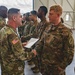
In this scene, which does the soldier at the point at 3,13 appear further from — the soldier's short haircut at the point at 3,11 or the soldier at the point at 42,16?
the soldier at the point at 42,16

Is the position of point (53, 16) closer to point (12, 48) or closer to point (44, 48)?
point (44, 48)

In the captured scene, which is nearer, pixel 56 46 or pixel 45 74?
pixel 56 46

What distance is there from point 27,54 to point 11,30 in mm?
372

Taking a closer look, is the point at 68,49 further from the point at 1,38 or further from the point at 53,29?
the point at 1,38

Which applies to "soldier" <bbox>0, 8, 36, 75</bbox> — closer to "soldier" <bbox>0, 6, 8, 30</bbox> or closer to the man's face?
the man's face

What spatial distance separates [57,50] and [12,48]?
69 cm

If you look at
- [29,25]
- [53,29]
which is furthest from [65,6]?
[53,29]

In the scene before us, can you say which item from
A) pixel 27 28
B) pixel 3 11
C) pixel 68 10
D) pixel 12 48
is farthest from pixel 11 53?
pixel 68 10

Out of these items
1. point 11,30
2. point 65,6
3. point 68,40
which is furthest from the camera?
point 65,6

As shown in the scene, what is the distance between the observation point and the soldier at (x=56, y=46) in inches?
98.0

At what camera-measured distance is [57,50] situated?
101 inches

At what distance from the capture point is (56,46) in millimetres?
2553

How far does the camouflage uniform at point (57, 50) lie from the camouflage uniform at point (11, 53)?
35 cm

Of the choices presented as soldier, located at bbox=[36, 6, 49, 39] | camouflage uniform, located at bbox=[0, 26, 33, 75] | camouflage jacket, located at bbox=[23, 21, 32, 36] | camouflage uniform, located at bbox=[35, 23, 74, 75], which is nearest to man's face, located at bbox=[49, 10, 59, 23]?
camouflage uniform, located at bbox=[35, 23, 74, 75]
